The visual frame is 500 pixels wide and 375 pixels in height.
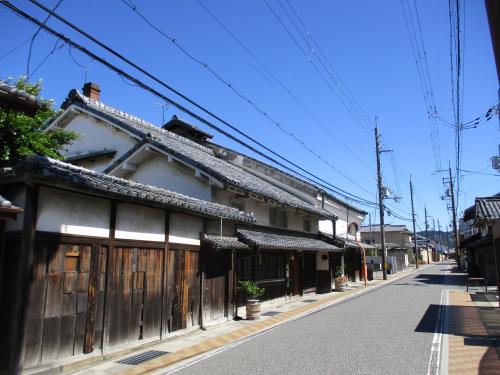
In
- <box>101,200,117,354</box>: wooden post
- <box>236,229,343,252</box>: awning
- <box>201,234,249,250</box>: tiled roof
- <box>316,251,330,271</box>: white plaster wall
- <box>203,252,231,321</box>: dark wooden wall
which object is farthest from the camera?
<box>316,251,330,271</box>: white plaster wall

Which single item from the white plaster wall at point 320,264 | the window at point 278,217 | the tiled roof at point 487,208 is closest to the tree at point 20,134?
the window at point 278,217

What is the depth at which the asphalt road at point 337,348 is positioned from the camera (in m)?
8.43

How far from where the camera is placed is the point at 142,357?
9742 millimetres

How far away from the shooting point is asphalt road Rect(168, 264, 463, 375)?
843cm

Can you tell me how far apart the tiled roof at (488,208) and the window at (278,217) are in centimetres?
1404

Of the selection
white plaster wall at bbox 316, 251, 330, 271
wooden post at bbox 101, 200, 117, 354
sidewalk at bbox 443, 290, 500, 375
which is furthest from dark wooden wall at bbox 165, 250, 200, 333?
white plaster wall at bbox 316, 251, 330, 271

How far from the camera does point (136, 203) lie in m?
10.6

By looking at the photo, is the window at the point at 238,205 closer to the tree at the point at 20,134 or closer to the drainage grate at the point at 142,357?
the tree at the point at 20,134

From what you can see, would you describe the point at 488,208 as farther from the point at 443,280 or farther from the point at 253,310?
the point at 253,310

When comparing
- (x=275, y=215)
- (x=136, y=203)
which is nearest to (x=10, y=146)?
(x=136, y=203)

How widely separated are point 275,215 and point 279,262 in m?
2.40

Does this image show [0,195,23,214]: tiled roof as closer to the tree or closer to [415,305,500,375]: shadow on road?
the tree

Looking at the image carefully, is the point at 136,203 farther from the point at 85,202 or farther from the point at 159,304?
the point at 159,304

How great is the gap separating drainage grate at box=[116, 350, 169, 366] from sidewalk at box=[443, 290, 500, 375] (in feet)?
20.8
